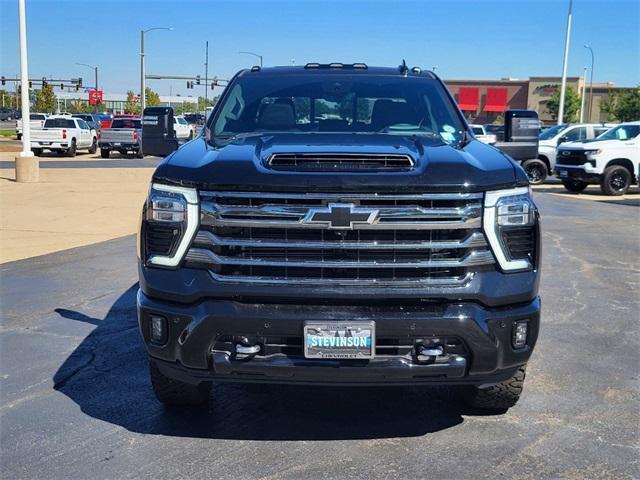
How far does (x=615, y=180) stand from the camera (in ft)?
61.9

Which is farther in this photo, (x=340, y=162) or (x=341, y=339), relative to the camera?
(x=340, y=162)

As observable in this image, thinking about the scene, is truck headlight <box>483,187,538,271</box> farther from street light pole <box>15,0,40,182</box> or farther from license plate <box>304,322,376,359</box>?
street light pole <box>15,0,40,182</box>

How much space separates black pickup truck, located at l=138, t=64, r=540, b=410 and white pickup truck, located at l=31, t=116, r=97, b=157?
99.7ft

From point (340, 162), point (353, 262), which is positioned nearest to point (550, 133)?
point (340, 162)

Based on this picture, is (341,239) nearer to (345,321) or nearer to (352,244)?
(352,244)

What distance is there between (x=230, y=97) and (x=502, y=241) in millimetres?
2566

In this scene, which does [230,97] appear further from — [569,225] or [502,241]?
[569,225]

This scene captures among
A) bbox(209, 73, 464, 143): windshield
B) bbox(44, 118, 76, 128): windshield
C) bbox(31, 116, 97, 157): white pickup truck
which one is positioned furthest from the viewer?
bbox(44, 118, 76, 128): windshield

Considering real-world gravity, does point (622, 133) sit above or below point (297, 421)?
above

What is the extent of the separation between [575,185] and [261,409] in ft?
56.8

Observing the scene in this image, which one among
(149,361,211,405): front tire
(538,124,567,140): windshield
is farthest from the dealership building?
(149,361,211,405): front tire

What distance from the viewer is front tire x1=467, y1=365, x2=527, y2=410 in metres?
4.00

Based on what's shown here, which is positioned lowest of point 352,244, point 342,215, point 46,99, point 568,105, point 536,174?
point 536,174

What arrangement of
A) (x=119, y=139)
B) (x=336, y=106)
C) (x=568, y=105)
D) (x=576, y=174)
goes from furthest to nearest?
1. (x=568, y=105)
2. (x=119, y=139)
3. (x=576, y=174)
4. (x=336, y=106)
